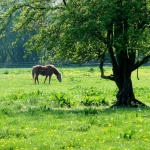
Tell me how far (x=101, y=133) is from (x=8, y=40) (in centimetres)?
8854

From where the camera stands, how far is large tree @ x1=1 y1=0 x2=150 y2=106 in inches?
683

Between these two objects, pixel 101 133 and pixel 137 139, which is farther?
pixel 101 133

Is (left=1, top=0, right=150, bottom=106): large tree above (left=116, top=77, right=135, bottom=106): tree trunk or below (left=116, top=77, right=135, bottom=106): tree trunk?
above

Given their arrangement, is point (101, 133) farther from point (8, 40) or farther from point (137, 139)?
point (8, 40)

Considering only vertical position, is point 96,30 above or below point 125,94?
above

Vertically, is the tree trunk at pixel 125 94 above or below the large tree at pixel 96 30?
below

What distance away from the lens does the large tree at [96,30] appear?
1734 centimetres

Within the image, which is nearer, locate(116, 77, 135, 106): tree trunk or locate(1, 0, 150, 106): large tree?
locate(1, 0, 150, 106): large tree

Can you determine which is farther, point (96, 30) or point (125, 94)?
point (125, 94)

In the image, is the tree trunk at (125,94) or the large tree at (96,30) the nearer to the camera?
the large tree at (96,30)

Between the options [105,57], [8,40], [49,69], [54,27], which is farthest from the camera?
[8,40]

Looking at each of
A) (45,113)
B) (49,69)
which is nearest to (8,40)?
(49,69)

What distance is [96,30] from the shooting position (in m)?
17.9

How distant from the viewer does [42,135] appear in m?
11.9
